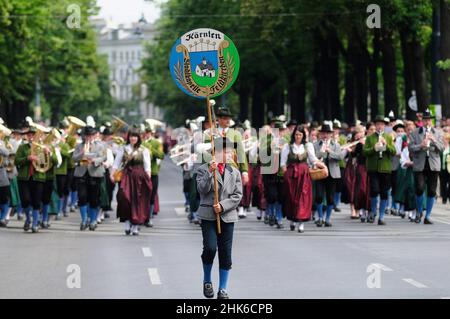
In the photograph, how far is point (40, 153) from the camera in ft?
77.0

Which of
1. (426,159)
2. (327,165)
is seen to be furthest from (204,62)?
(327,165)

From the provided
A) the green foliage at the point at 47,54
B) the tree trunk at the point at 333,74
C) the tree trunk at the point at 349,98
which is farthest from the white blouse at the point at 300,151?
the tree trunk at the point at 333,74

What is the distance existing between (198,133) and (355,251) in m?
6.68

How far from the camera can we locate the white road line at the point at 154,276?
15.0 meters

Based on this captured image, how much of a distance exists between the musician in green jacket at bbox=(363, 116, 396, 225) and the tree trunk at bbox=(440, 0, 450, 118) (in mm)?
11206

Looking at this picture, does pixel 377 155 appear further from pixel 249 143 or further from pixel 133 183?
pixel 133 183

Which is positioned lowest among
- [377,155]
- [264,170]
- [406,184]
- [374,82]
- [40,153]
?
[406,184]

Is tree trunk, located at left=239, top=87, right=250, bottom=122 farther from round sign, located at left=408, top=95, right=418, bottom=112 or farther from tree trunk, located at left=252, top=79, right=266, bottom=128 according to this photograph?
round sign, located at left=408, top=95, right=418, bottom=112

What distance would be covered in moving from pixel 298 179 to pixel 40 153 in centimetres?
447

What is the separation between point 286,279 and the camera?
50.0 ft

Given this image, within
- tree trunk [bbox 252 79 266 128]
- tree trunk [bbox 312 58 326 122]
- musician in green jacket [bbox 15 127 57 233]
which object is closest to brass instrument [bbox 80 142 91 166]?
musician in green jacket [bbox 15 127 57 233]

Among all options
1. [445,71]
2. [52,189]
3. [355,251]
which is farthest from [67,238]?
[445,71]

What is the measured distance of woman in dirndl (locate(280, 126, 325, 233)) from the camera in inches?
899
